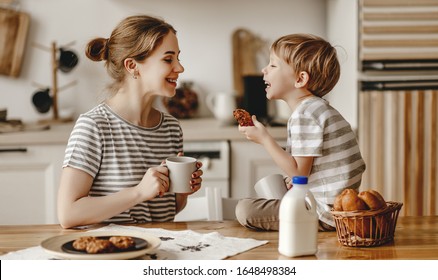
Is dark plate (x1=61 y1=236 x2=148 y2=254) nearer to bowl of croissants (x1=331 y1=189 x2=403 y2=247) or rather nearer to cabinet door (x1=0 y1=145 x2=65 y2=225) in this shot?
bowl of croissants (x1=331 y1=189 x2=403 y2=247)

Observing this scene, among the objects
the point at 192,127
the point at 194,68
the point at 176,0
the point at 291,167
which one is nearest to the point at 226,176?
the point at 192,127

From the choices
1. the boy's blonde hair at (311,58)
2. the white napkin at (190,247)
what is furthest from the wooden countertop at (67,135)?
the white napkin at (190,247)

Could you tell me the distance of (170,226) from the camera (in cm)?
133

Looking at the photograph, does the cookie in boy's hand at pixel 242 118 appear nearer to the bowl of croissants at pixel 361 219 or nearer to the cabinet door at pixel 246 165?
the bowl of croissants at pixel 361 219

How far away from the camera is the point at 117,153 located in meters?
1.49

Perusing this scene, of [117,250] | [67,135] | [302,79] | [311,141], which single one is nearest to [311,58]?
[302,79]

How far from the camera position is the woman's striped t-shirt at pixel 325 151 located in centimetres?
130

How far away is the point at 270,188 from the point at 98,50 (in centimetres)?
51

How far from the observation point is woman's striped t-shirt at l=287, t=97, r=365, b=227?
1297mm

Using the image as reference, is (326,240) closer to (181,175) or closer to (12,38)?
(181,175)

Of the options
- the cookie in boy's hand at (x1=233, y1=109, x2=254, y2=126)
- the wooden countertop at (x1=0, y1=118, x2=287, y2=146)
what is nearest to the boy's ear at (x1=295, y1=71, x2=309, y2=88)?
the cookie in boy's hand at (x1=233, y1=109, x2=254, y2=126)

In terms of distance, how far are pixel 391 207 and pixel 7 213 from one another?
176cm
